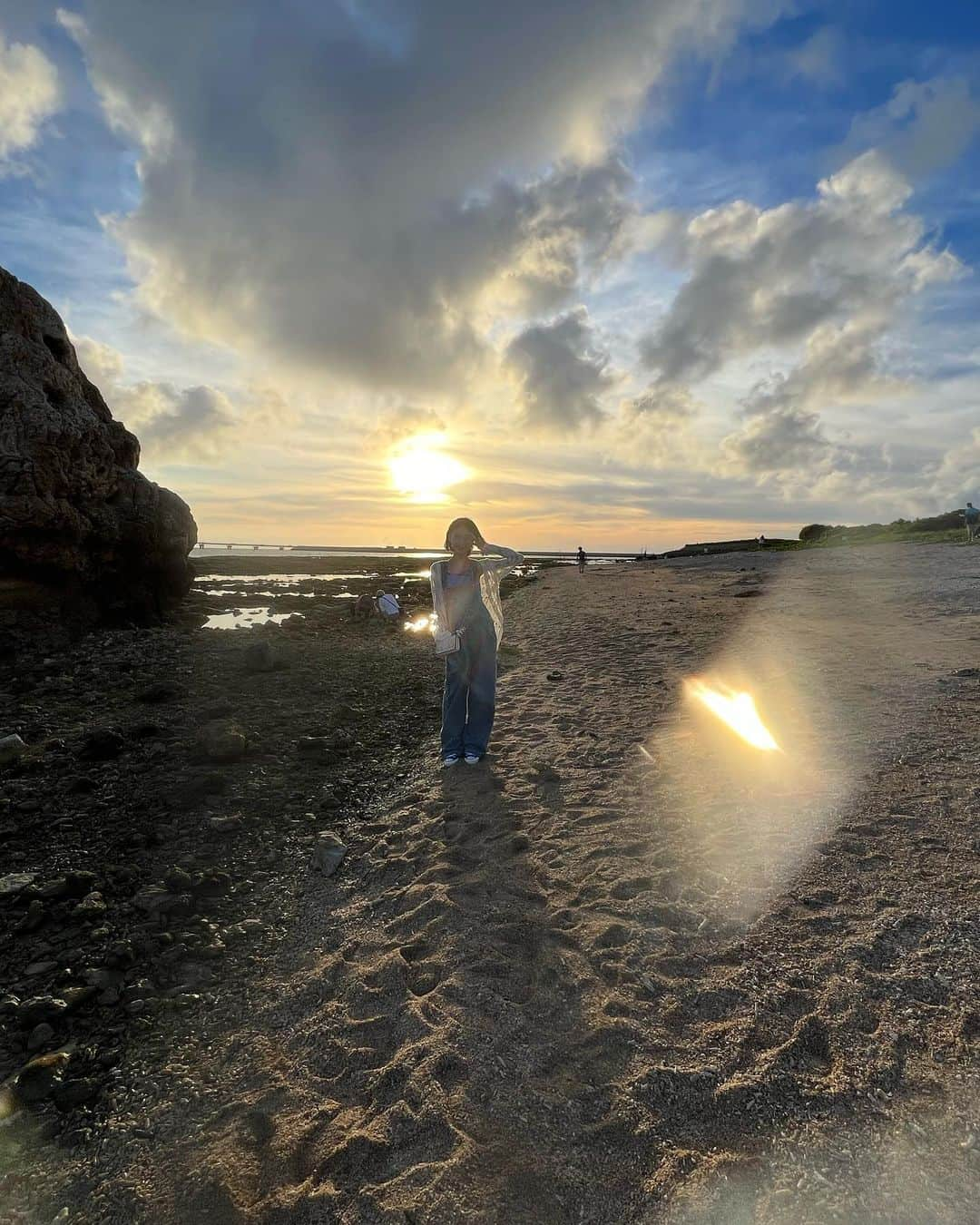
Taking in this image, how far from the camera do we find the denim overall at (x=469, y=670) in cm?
738

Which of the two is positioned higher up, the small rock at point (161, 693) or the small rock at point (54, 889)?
the small rock at point (161, 693)

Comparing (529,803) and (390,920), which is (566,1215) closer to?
(390,920)

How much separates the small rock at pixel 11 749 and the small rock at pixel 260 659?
15.8 feet

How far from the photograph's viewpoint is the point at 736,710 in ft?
29.3

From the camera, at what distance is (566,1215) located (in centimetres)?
247

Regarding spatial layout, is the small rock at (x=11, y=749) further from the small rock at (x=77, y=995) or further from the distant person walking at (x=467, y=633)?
the distant person walking at (x=467, y=633)

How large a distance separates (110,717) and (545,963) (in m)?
8.49

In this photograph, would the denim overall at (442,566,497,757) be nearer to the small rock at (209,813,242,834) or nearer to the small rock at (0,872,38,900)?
the small rock at (209,813,242,834)

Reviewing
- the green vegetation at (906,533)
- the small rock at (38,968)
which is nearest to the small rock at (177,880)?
the small rock at (38,968)

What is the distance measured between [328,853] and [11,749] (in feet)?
17.2

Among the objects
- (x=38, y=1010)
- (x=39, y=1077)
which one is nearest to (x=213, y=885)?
Result: (x=38, y=1010)

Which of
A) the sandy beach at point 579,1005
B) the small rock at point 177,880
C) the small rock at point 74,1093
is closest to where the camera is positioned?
the sandy beach at point 579,1005

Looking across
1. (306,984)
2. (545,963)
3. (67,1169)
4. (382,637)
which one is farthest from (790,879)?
(382,637)

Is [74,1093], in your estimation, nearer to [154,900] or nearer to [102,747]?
[154,900]
